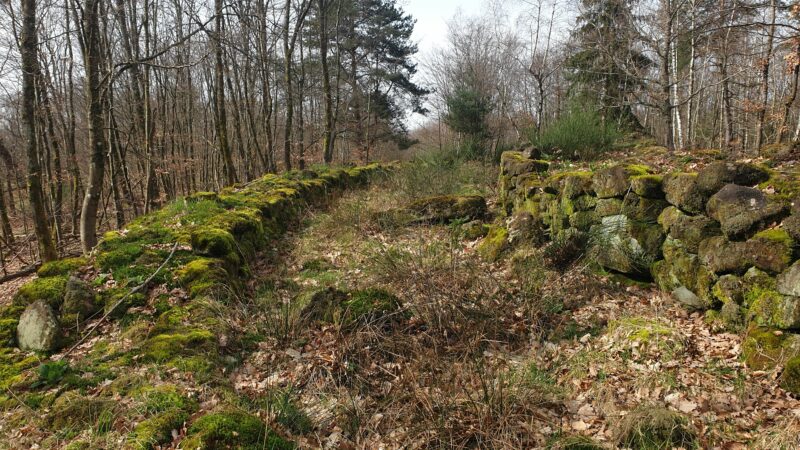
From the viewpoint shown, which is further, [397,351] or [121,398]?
[397,351]

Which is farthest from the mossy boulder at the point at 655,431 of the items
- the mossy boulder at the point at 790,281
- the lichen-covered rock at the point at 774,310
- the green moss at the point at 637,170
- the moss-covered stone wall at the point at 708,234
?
the green moss at the point at 637,170

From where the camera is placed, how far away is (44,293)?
4.20m

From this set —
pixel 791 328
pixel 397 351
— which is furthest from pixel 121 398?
pixel 791 328

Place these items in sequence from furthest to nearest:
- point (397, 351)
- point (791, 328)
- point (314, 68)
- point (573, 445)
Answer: point (314, 68) < point (397, 351) < point (791, 328) < point (573, 445)

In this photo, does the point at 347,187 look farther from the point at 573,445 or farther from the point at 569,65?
the point at 573,445

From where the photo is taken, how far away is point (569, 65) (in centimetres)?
1473

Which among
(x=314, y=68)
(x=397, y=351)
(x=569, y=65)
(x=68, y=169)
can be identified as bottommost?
(x=397, y=351)

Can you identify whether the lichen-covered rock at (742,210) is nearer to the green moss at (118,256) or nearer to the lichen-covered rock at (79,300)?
the lichen-covered rock at (79,300)

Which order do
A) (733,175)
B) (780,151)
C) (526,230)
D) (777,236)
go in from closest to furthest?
(777,236) < (733,175) < (780,151) < (526,230)

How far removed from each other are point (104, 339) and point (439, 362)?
2.90 metres

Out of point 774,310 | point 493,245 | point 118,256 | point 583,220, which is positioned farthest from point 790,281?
point 118,256

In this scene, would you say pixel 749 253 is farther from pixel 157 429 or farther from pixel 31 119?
pixel 31 119

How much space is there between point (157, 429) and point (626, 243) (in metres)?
4.67

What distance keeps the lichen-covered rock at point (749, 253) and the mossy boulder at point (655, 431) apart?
1.55m
